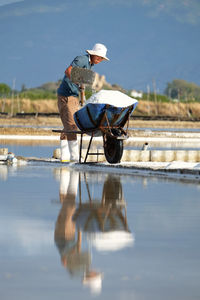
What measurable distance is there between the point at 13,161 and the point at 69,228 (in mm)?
9525

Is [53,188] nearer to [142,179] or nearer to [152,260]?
[142,179]

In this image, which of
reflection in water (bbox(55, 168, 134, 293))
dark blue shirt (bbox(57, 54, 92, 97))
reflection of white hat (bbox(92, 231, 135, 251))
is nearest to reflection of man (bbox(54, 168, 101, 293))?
reflection in water (bbox(55, 168, 134, 293))

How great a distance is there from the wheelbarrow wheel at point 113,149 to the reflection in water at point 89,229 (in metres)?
4.34

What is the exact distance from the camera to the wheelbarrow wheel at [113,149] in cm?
1507

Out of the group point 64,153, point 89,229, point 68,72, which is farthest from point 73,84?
point 89,229

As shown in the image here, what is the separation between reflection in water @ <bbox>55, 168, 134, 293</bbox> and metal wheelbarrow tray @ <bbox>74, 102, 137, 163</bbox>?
3998 mm

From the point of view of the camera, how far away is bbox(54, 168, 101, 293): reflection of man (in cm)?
511

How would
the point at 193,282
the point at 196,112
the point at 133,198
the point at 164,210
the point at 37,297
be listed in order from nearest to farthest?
the point at 37,297 < the point at 193,282 < the point at 164,210 < the point at 133,198 < the point at 196,112

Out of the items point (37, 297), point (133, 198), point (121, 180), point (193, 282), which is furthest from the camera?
point (121, 180)

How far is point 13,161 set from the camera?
1648 centimetres

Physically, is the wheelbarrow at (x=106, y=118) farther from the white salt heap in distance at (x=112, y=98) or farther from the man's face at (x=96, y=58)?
the man's face at (x=96, y=58)

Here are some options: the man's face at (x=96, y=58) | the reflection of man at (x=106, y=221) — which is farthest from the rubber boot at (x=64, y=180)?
the man's face at (x=96, y=58)

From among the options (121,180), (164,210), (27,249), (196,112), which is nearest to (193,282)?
(27,249)

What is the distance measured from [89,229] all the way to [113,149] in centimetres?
838
